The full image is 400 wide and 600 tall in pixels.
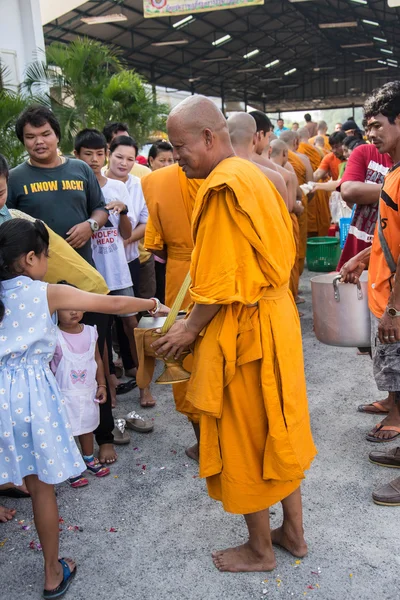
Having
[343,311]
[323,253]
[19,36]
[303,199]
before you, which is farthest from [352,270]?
[19,36]

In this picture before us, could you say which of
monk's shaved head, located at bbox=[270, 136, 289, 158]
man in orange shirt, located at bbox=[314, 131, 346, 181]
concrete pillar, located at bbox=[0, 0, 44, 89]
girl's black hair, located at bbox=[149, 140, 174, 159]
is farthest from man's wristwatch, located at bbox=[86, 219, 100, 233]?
concrete pillar, located at bbox=[0, 0, 44, 89]

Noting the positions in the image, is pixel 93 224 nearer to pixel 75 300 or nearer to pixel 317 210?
pixel 75 300

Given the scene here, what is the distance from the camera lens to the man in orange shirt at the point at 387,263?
2510mm

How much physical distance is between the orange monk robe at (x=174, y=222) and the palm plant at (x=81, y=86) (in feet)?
17.1

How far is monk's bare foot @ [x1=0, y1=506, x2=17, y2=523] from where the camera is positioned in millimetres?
2674

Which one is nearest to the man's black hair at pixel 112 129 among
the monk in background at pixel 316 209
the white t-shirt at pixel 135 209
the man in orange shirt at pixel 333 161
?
the white t-shirt at pixel 135 209

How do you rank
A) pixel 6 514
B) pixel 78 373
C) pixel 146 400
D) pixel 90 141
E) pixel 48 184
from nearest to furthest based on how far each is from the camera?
1. pixel 6 514
2. pixel 78 373
3. pixel 48 184
4. pixel 90 141
5. pixel 146 400

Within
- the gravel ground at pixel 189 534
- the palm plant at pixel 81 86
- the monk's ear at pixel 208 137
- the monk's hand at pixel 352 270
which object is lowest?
the gravel ground at pixel 189 534

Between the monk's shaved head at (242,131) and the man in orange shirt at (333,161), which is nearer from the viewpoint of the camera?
the monk's shaved head at (242,131)

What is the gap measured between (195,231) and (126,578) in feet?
4.56

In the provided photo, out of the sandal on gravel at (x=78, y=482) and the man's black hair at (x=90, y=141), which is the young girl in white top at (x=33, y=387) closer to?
the sandal on gravel at (x=78, y=482)

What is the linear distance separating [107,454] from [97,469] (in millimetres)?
125

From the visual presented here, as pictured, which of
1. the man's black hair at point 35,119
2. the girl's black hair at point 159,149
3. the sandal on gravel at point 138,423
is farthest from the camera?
the girl's black hair at point 159,149

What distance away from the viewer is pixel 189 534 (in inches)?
97.3
